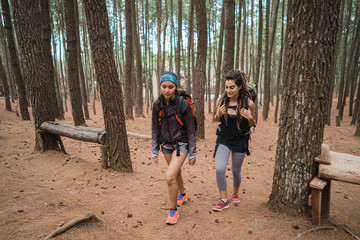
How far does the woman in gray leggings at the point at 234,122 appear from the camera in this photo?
10.1 ft

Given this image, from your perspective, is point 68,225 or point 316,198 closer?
point 68,225

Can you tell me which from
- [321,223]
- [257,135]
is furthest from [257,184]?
[257,135]

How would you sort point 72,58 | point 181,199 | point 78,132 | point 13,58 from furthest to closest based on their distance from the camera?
point 13,58, point 72,58, point 78,132, point 181,199

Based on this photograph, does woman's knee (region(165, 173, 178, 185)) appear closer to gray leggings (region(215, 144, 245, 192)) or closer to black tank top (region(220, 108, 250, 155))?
gray leggings (region(215, 144, 245, 192))

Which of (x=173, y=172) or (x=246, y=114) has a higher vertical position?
(x=246, y=114)

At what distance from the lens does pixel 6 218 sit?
2541mm

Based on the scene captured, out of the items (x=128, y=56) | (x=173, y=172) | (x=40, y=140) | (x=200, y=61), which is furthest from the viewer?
(x=128, y=56)

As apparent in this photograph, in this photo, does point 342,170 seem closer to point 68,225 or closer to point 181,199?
point 181,199

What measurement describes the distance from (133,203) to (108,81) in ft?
8.23

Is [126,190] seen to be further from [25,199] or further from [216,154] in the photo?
[216,154]

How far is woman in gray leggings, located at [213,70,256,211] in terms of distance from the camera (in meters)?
3.08

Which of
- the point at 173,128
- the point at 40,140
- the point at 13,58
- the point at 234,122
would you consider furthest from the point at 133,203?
the point at 13,58

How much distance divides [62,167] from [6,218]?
2.70m

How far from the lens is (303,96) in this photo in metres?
2.64
